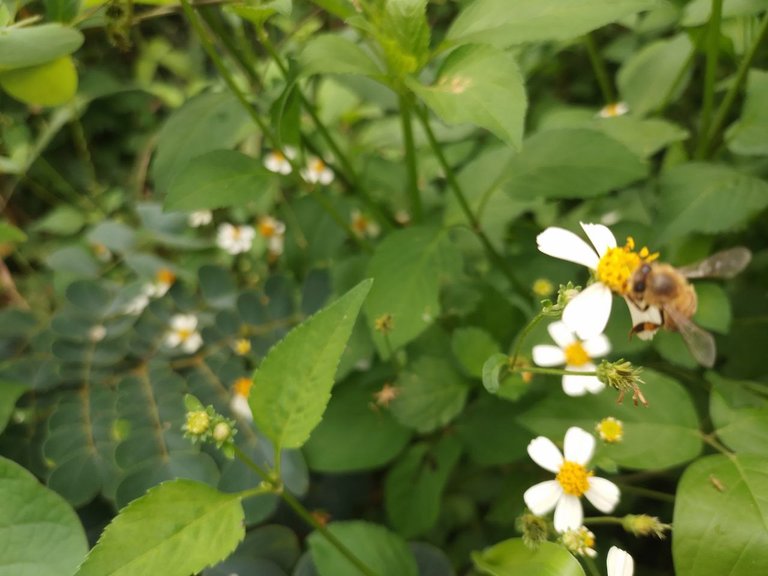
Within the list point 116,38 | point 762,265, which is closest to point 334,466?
point 116,38

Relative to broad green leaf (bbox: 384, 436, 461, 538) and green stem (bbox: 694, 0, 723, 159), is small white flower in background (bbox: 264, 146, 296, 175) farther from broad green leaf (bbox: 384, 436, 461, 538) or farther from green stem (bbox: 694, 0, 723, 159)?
green stem (bbox: 694, 0, 723, 159)

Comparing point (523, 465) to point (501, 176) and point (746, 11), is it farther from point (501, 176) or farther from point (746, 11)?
point (746, 11)

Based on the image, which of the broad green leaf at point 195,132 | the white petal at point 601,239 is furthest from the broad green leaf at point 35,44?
the white petal at point 601,239

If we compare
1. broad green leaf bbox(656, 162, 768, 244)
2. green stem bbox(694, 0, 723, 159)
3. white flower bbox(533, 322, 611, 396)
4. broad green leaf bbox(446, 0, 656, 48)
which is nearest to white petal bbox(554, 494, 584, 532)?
white flower bbox(533, 322, 611, 396)

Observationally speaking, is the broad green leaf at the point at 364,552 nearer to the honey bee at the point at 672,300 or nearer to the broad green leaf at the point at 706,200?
the honey bee at the point at 672,300

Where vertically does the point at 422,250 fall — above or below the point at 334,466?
above

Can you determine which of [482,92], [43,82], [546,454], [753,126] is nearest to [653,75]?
[753,126]

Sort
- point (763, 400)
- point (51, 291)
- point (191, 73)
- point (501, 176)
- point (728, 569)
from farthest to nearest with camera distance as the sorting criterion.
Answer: point (191, 73) → point (51, 291) → point (501, 176) → point (763, 400) → point (728, 569)
